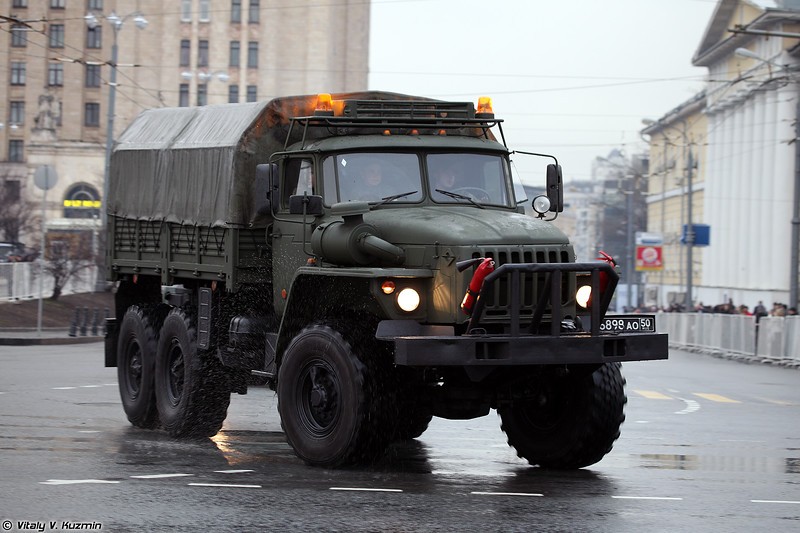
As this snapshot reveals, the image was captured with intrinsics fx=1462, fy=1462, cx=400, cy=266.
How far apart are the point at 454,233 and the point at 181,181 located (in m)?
4.74

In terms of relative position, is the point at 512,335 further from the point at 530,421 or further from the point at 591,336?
the point at 530,421

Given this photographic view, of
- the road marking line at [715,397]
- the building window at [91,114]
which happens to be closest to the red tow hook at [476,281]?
the road marking line at [715,397]

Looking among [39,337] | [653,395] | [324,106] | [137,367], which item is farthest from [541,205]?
[39,337]

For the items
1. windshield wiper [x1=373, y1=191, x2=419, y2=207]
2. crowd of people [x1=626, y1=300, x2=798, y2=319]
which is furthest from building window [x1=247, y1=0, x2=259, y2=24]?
windshield wiper [x1=373, y1=191, x2=419, y2=207]

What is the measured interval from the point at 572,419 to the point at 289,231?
10.3ft

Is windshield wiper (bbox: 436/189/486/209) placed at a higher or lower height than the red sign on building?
lower

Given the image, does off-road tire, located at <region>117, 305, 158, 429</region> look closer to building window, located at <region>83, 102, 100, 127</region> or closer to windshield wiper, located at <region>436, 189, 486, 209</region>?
windshield wiper, located at <region>436, 189, 486, 209</region>

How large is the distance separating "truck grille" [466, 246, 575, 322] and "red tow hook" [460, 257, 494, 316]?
0.12 metres

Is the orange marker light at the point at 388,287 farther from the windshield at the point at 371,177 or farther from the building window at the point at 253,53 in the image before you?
the building window at the point at 253,53

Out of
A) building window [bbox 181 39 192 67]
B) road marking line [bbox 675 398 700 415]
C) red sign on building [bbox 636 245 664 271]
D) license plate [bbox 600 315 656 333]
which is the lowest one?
road marking line [bbox 675 398 700 415]

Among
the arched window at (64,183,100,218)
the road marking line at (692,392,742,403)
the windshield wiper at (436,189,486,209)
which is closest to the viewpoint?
the windshield wiper at (436,189,486,209)

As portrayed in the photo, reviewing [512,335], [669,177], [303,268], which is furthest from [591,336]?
[669,177]

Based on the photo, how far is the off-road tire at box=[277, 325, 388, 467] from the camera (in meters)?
11.6

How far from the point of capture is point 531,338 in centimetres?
1138
